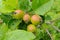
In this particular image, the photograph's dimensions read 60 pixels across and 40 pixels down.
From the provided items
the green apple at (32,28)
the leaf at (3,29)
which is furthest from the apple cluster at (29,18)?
the leaf at (3,29)

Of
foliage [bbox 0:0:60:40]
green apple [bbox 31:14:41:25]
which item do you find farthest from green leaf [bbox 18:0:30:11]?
green apple [bbox 31:14:41:25]

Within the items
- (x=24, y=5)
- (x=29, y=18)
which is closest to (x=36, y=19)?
(x=29, y=18)

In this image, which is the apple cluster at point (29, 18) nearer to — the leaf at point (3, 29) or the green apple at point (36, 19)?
the green apple at point (36, 19)

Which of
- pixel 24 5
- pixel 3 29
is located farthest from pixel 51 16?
pixel 3 29

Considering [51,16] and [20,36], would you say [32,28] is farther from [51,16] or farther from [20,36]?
[51,16]

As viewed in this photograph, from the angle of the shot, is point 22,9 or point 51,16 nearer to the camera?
point 22,9

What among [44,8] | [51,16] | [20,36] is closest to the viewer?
[20,36]

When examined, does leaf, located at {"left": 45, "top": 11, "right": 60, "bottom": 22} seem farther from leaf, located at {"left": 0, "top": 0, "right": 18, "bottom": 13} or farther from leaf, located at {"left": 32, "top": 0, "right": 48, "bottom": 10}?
leaf, located at {"left": 0, "top": 0, "right": 18, "bottom": 13}

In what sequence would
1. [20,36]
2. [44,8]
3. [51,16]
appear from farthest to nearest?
1. [51,16]
2. [44,8]
3. [20,36]

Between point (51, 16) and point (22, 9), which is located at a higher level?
point (22, 9)

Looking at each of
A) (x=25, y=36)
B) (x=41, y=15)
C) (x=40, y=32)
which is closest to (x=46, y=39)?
(x=40, y=32)
